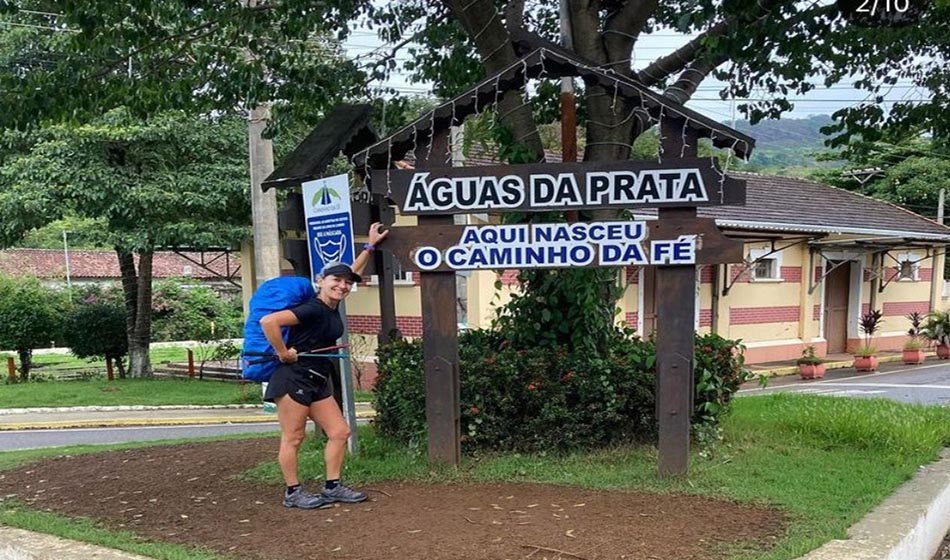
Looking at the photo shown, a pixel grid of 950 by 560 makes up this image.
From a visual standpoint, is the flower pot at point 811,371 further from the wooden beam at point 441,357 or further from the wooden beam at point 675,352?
the wooden beam at point 441,357

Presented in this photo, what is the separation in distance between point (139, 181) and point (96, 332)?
20.3 ft

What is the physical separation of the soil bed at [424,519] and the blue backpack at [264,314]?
0.93m

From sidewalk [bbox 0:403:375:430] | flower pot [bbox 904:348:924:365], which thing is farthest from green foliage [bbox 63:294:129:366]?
flower pot [bbox 904:348:924:365]

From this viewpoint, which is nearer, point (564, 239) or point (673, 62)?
point (564, 239)

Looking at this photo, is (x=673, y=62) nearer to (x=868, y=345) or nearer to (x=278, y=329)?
(x=278, y=329)

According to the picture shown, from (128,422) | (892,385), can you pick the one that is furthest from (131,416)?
(892,385)

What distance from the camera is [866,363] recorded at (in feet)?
61.1

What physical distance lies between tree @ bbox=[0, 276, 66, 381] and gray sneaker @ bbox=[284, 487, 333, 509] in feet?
56.1

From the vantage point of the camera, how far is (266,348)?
5148 millimetres

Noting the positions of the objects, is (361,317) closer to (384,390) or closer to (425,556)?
(384,390)

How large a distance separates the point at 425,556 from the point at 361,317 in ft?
42.6

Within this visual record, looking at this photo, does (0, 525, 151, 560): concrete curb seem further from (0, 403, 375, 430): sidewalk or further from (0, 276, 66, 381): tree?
(0, 276, 66, 381): tree

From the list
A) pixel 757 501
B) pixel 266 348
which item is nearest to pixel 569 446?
pixel 757 501

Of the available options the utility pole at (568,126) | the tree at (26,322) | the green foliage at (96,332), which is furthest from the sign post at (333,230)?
the tree at (26,322)
